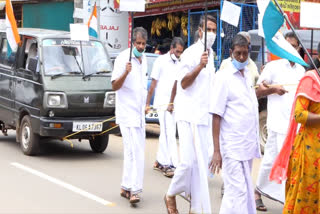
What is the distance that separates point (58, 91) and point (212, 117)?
432 cm

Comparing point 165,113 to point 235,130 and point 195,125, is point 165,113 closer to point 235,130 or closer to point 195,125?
point 195,125

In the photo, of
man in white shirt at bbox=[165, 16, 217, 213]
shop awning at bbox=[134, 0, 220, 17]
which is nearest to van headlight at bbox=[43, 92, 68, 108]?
man in white shirt at bbox=[165, 16, 217, 213]

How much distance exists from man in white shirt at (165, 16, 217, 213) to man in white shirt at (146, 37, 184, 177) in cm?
255

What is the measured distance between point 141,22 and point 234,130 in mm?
15422

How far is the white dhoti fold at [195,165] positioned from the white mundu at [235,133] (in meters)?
0.60

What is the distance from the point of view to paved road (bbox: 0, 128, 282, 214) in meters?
6.59

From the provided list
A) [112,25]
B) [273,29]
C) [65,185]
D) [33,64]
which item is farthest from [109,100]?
[112,25]

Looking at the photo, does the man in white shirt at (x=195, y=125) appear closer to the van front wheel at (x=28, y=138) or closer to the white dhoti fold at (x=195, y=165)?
the white dhoti fold at (x=195, y=165)

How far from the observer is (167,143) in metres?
8.64

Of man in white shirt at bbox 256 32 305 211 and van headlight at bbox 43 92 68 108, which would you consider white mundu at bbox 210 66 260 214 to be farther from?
van headlight at bbox 43 92 68 108

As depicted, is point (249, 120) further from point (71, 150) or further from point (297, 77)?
point (71, 150)

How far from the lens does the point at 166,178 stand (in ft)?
27.0

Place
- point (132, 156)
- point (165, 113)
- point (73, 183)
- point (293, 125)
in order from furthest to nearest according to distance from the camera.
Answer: point (165, 113), point (73, 183), point (132, 156), point (293, 125)

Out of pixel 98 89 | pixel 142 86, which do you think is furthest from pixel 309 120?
pixel 98 89
